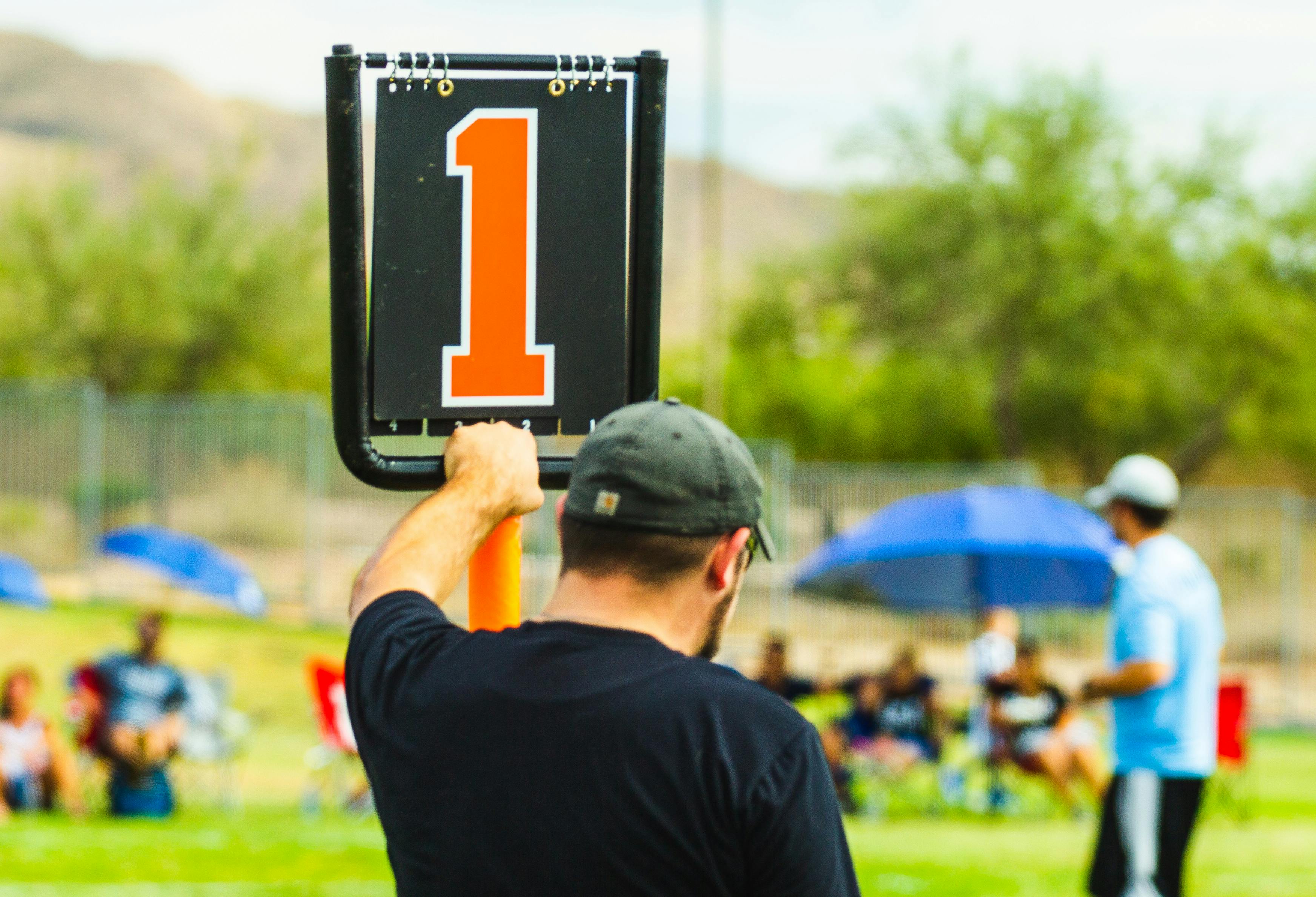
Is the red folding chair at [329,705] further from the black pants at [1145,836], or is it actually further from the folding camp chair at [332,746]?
the black pants at [1145,836]

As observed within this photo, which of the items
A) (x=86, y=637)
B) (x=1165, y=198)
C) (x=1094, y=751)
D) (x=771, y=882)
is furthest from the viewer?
(x=1165, y=198)

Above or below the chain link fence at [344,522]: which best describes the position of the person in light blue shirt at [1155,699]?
above

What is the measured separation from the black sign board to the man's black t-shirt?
0.38 m

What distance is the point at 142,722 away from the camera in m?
11.0

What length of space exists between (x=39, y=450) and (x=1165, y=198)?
21869 mm

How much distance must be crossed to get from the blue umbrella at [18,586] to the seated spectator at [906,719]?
7875 millimetres

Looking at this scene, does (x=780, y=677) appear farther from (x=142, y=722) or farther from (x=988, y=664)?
(x=142, y=722)

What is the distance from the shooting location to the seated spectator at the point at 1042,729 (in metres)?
11.2

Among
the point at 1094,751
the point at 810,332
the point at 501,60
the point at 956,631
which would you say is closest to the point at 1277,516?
the point at 956,631

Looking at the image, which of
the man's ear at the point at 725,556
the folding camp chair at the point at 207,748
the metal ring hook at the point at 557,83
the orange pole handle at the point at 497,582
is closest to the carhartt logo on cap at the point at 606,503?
the man's ear at the point at 725,556

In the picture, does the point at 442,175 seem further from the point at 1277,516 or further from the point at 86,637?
the point at 1277,516

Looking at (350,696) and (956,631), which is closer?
(350,696)

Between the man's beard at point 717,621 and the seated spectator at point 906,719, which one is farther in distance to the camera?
the seated spectator at point 906,719

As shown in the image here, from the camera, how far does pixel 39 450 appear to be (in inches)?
842
